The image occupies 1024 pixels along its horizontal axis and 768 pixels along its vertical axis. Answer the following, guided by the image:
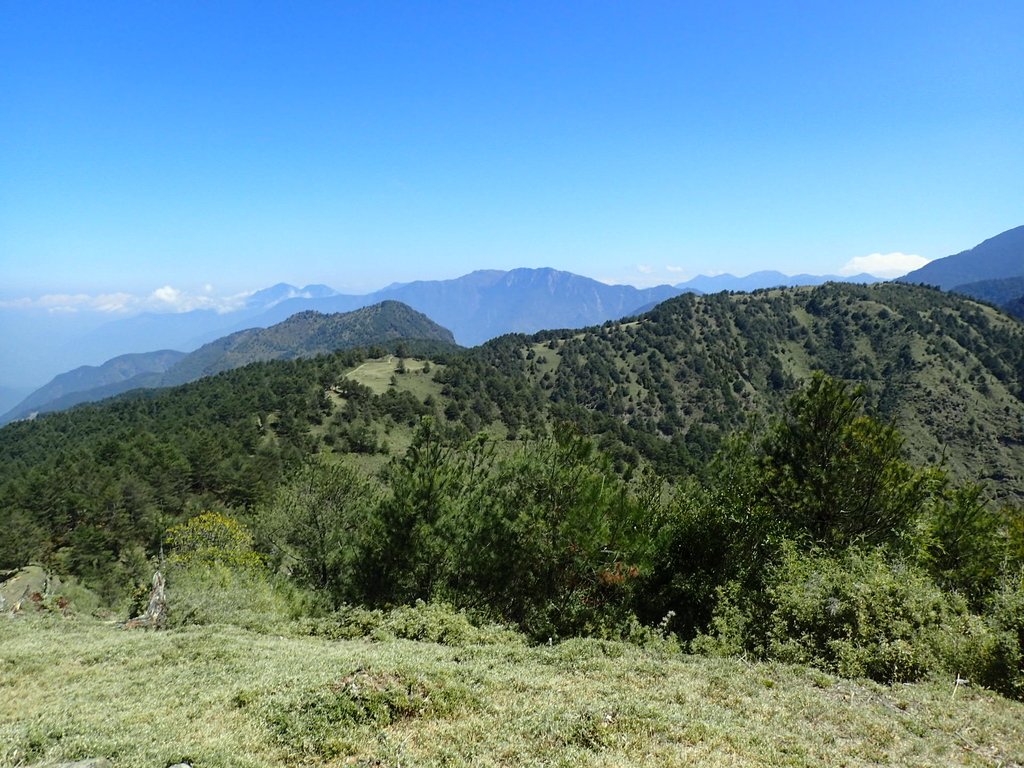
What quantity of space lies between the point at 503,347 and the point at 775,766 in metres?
170

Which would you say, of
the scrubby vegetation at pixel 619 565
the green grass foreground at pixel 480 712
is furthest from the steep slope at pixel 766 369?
the green grass foreground at pixel 480 712

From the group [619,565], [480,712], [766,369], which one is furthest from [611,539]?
[766,369]

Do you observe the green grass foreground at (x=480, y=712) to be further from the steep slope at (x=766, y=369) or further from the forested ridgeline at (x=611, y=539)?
the steep slope at (x=766, y=369)

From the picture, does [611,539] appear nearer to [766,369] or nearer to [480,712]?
[480,712]

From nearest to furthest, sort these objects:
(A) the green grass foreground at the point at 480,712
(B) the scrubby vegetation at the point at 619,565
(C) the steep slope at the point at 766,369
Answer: (A) the green grass foreground at the point at 480,712
(B) the scrubby vegetation at the point at 619,565
(C) the steep slope at the point at 766,369

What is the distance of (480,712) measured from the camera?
9.51 m

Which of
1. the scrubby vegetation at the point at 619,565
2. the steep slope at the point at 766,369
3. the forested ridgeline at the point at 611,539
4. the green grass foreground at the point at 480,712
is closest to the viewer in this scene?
the green grass foreground at the point at 480,712

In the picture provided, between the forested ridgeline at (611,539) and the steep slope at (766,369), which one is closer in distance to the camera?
the forested ridgeline at (611,539)

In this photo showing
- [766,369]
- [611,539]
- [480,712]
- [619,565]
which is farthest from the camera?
[766,369]

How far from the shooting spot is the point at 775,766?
7.58 m

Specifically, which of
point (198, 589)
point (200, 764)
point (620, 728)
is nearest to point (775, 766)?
point (620, 728)

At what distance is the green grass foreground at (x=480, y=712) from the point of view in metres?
7.96

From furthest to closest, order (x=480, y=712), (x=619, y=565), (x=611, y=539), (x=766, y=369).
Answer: (x=766, y=369), (x=611, y=539), (x=619, y=565), (x=480, y=712)

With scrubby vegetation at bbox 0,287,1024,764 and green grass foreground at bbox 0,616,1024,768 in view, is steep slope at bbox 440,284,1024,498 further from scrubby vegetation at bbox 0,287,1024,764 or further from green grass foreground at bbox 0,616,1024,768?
green grass foreground at bbox 0,616,1024,768
